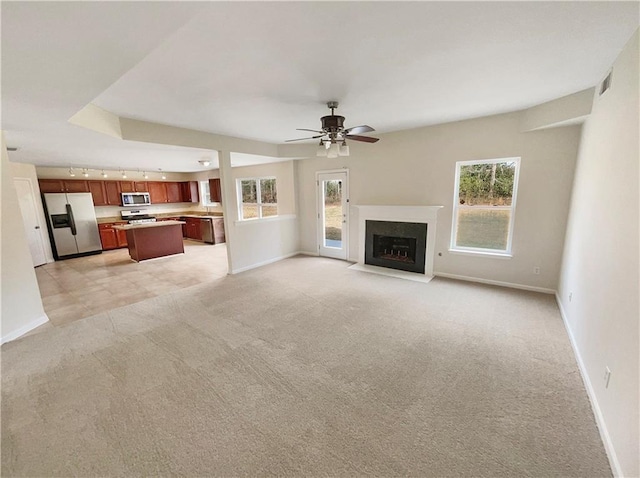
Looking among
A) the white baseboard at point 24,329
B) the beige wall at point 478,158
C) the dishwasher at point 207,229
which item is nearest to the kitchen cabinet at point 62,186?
the dishwasher at point 207,229

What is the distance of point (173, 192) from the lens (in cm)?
886

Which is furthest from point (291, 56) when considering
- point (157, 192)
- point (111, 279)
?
point (157, 192)

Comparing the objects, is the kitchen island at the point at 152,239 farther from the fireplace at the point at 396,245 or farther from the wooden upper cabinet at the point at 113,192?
the fireplace at the point at 396,245

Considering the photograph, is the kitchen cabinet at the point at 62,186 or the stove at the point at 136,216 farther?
the stove at the point at 136,216

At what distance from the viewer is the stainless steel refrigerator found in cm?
618

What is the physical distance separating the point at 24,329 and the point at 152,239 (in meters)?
3.43

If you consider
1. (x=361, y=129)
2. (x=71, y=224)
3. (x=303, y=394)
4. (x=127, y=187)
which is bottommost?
(x=303, y=394)

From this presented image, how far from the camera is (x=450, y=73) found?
232 cm

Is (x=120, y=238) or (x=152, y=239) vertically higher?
(x=152, y=239)

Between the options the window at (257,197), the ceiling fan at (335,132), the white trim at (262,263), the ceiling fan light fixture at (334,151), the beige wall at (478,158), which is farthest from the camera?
the window at (257,197)

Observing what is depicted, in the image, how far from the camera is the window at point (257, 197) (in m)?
6.99

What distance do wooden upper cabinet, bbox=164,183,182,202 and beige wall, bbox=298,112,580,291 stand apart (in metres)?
6.46

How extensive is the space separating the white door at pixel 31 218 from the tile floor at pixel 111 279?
1.10 feet

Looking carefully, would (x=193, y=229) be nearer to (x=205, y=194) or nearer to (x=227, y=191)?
(x=205, y=194)
